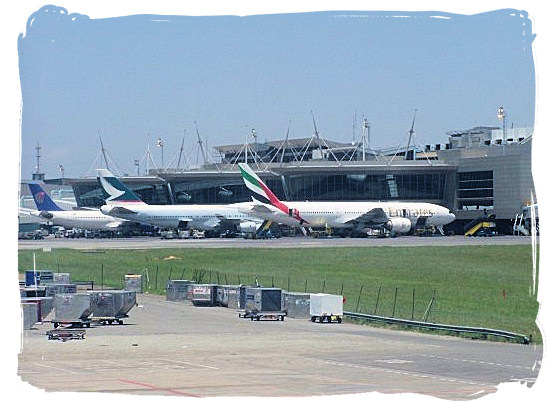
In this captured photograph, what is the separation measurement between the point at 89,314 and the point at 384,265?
49.2m

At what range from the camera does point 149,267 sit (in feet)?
288

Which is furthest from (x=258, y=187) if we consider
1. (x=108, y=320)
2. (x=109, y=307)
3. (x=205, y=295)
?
(x=109, y=307)

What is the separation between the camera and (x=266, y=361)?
28.3 metres

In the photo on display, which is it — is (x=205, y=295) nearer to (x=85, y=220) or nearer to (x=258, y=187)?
(x=258, y=187)

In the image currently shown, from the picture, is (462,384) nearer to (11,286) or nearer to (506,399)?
(506,399)

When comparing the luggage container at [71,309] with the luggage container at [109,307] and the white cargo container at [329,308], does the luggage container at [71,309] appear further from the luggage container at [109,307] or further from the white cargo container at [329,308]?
the white cargo container at [329,308]

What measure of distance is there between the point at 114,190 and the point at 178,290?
115 metres

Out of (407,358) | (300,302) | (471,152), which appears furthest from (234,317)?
(471,152)

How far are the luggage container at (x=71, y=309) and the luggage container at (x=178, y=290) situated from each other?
1866 cm

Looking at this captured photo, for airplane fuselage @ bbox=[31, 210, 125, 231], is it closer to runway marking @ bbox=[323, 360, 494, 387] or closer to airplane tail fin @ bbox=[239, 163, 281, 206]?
airplane tail fin @ bbox=[239, 163, 281, 206]

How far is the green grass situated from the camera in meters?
51.4

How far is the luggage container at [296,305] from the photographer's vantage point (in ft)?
163

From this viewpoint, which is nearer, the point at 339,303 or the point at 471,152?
the point at 339,303

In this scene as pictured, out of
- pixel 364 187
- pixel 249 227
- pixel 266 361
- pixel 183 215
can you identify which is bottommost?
pixel 266 361
